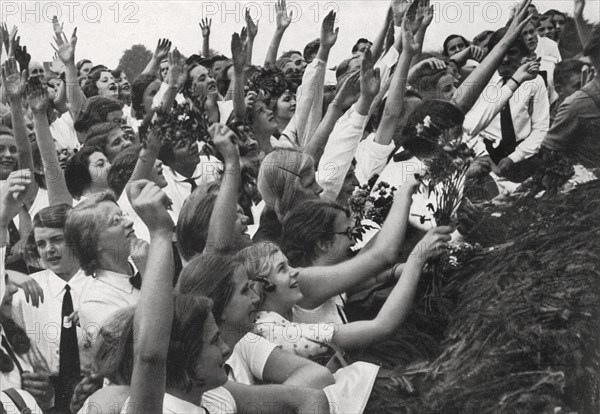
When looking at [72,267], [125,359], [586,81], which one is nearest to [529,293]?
[586,81]

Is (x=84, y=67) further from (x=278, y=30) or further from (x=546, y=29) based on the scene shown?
(x=546, y=29)

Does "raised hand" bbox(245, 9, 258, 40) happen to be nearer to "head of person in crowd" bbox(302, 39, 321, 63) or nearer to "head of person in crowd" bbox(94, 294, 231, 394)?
"head of person in crowd" bbox(302, 39, 321, 63)

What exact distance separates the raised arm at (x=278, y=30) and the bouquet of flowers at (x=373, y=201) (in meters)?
0.99

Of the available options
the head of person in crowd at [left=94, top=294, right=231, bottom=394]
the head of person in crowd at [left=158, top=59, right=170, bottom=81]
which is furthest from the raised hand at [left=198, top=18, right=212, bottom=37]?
the head of person in crowd at [left=94, top=294, right=231, bottom=394]

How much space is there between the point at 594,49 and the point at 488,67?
0.69 meters

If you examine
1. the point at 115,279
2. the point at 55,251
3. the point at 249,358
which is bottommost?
the point at 249,358

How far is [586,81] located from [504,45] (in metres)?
0.58

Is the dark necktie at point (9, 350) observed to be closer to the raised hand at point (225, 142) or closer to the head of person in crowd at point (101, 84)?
the head of person in crowd at point (101, 84)

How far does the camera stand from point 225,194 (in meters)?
5.65

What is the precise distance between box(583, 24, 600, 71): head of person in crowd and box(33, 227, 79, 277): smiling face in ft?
11.4

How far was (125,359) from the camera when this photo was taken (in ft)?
17.8

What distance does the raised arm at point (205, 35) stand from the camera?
5.87 m

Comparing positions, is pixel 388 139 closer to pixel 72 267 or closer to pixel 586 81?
pixel 586 81

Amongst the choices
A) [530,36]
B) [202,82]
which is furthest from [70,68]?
[530,36]
